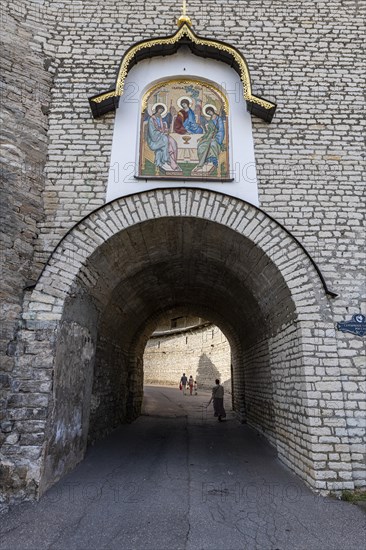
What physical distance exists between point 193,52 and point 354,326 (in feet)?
17.6

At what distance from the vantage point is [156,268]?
7484 millimetres

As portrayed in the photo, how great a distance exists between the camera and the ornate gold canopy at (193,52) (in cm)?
590

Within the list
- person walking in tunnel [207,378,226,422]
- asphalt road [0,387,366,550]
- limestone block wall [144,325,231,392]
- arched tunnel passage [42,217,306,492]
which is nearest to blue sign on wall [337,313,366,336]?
arched tunnel passage [42,217,306,492]

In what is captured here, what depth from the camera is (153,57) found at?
6.50m

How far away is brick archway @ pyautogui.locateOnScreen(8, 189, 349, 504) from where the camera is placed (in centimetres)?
468

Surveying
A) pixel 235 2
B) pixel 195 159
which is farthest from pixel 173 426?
pixel 235 2

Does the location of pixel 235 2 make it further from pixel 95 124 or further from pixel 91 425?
pixel 91 425

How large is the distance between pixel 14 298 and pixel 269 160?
440 centimetres

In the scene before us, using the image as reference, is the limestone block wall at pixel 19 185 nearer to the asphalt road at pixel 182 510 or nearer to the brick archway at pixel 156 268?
the brick archway at pixel 156 268

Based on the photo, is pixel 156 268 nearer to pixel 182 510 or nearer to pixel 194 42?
pixel 194 42

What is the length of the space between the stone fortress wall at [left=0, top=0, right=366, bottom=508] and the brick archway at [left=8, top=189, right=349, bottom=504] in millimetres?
125

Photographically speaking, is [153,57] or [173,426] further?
[173,426]

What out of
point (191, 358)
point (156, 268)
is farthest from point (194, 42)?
point (191, 358)

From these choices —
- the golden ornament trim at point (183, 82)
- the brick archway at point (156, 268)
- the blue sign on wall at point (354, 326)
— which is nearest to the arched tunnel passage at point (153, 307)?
the brick archway at point (156, 268)
